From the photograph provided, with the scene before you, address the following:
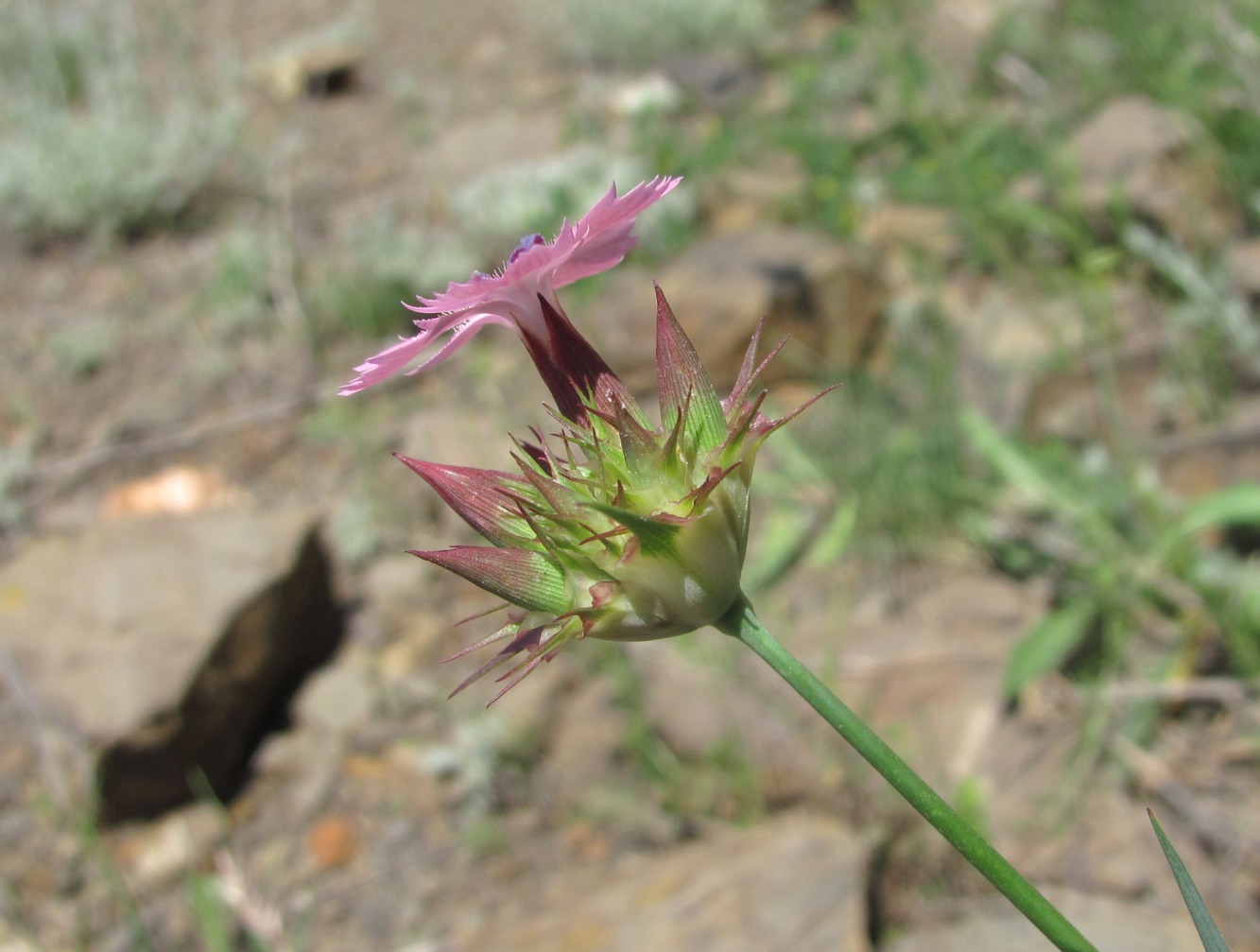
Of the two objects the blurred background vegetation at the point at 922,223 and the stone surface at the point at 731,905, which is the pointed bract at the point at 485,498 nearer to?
the stone surface at the point at 731,905

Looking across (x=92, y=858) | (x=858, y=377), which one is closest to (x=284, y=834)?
(x=92, y=858)

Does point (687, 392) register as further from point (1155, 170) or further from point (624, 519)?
point (1155, 170)

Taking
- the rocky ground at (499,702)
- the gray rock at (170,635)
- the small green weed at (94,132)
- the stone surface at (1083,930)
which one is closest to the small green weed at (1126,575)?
the rocky ground at (499,702)

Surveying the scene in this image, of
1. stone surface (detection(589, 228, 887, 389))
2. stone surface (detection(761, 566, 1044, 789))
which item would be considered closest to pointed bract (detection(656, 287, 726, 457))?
stone surface (detection(761, 566, 1044, 789))

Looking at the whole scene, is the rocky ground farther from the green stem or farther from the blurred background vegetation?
the green stem

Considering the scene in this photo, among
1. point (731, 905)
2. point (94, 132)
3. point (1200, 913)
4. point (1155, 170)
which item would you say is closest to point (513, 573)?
point (1200, 913)

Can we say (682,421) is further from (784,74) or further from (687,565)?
(784,74)
